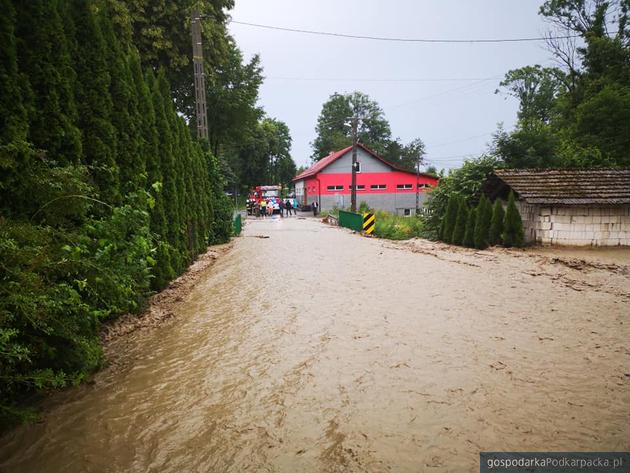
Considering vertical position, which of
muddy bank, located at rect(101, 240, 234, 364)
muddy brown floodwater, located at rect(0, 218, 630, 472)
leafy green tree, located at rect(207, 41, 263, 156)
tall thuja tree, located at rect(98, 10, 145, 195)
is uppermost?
leafy green tree, located at rect(207, 41, 263, 156)

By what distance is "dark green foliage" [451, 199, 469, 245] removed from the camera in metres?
17.0

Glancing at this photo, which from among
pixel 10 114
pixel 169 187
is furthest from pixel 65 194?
pixel 169 187

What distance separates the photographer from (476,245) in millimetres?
15781

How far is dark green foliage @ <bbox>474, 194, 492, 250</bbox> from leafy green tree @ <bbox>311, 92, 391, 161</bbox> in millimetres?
67277

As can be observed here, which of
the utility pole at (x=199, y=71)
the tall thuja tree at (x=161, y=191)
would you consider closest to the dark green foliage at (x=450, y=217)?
the utility pole at (x=199, y=71)

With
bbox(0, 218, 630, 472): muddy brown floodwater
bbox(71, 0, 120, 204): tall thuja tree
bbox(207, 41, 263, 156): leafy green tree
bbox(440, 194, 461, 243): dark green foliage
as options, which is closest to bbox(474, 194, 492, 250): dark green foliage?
bbox(440, 194, 461, 243): dark green foliage

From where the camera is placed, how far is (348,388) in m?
3.76

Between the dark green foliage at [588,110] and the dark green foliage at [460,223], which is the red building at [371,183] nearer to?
the dark green foliage at [588,110]

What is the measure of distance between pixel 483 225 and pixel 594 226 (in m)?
3.68

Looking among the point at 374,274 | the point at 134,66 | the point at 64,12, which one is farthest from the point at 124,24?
the point at 374,274

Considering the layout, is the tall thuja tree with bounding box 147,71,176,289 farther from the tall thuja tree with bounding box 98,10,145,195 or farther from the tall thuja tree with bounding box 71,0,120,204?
the tall thuja tree with bounding box 71,0,120,204

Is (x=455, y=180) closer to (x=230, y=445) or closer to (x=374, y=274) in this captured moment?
(x=374, y=274)

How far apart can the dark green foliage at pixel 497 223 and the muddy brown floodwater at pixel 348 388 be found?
818 cm

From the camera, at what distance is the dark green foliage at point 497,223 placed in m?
15.4
